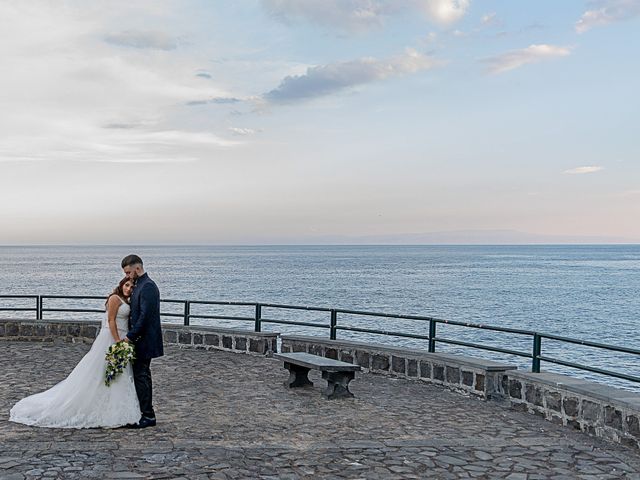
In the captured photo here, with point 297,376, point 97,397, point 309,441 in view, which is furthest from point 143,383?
point 297,376

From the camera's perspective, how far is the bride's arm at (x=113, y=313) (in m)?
8.77

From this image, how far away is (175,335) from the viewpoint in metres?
15.8

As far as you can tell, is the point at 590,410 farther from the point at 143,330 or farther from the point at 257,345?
the point at 257,345

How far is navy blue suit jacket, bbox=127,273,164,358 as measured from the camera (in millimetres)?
8641

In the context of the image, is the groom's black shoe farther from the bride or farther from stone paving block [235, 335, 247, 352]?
stone paving block [235, 335, 247, 352]

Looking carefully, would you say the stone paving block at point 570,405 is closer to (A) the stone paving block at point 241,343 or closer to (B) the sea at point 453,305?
(A) the stone paving block at point 241,343

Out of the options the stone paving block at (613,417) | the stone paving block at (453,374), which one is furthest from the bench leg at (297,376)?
the stone paving block at (613,417)

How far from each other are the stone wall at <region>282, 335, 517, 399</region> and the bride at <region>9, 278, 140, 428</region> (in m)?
4.84

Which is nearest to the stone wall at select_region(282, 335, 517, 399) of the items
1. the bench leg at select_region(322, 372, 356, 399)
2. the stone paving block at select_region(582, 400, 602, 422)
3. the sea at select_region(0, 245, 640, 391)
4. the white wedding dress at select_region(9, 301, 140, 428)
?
the bench leg at select_region(322, 372, 356, 399)

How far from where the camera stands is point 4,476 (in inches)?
256

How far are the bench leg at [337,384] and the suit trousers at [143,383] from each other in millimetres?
2743

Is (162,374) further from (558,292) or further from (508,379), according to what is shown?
(558,292)

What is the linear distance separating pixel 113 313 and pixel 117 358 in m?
0.54

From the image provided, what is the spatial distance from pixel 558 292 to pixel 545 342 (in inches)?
1852
